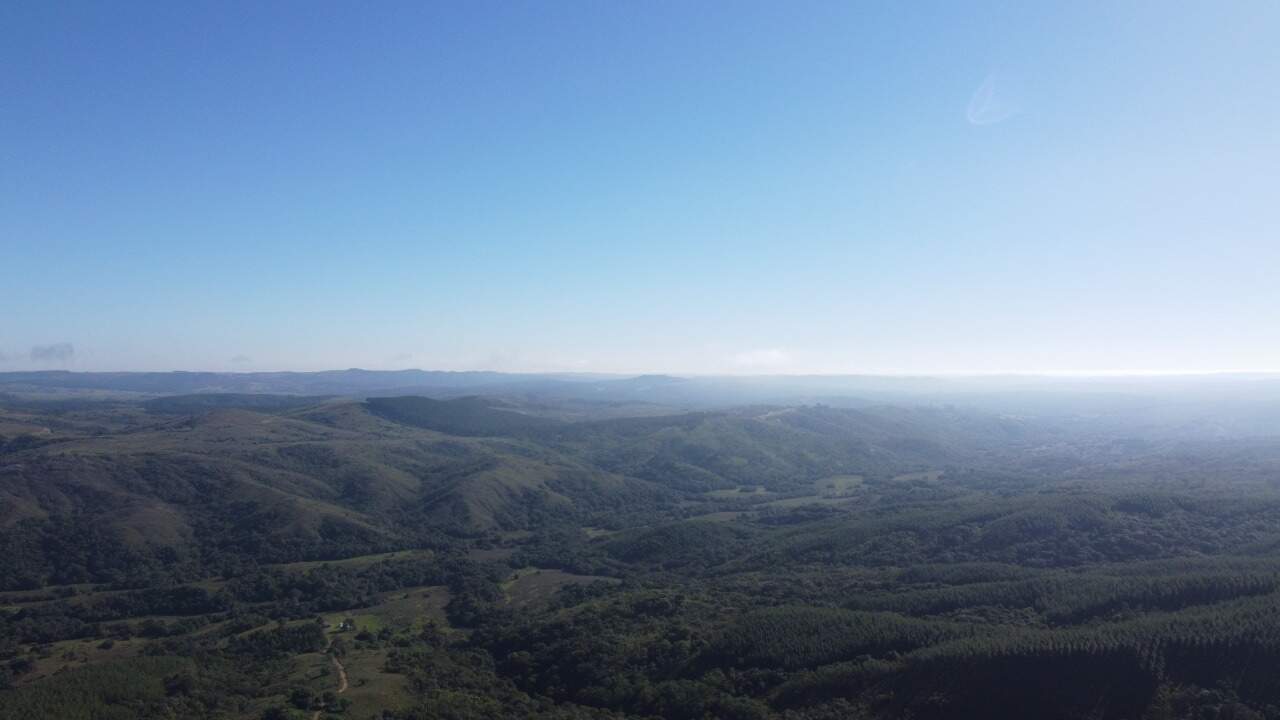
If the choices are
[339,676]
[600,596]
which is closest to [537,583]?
[600,596]

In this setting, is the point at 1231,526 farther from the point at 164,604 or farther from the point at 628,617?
the point at 164,604

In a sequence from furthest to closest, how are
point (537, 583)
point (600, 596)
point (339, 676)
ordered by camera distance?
point (537, 583)
point (600, 596)
point (339, 676)

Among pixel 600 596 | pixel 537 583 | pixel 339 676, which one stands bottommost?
pixel 537 583

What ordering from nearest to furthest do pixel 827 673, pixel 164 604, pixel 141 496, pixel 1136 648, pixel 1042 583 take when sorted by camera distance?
pixel 1136 648
pixel 827 673
pixel 1042 583
pixel 164 604
pixel 141 496

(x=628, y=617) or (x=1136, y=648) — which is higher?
(x=1136, y=648)

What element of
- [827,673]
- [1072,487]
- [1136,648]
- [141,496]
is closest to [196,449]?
[141,496]

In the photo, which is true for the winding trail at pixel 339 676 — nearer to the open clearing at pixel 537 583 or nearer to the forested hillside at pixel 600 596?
the forested hillside at pixel 600 596

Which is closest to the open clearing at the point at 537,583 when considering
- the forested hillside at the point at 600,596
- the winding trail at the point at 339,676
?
the forested hillside at the point at 600,596

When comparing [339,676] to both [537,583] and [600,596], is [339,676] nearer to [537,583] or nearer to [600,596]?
[600,596]
